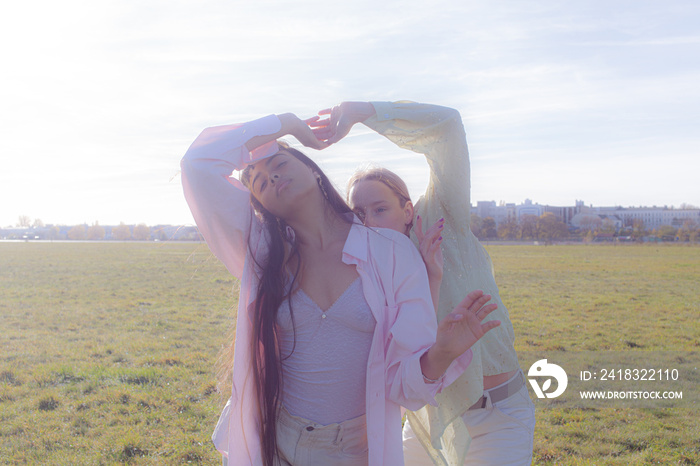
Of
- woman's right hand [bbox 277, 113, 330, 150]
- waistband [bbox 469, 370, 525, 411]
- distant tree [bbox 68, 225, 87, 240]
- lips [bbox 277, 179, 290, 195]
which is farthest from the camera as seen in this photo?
distant tree [bbox 68, 225, 87, 240]

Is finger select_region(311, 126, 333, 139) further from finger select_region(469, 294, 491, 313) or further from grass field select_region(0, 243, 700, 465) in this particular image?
finger select_region(469, 294, 491, 313)

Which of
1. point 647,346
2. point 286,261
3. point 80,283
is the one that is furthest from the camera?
point 80,283

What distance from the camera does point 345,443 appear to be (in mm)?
2062

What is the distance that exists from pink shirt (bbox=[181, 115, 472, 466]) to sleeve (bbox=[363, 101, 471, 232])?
15.3 inches

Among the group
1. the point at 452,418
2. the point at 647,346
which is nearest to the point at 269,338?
the point at 452,418

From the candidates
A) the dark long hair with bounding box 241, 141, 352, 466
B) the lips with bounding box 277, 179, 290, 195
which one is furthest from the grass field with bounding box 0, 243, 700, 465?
the lips with bounding box 277, 179, 290, 195

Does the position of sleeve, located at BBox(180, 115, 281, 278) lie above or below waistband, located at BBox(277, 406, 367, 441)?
above

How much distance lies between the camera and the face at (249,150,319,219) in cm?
225

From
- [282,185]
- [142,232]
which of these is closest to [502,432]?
[282,185]

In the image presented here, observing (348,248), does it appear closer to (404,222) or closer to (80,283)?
(404,222)

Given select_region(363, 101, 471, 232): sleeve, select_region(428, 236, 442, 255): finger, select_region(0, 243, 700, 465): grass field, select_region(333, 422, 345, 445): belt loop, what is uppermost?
select_region(363, 101, 471, 232): sleeve

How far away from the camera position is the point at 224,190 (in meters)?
2.22

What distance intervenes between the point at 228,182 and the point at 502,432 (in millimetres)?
1651

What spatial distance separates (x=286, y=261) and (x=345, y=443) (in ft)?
2.47
